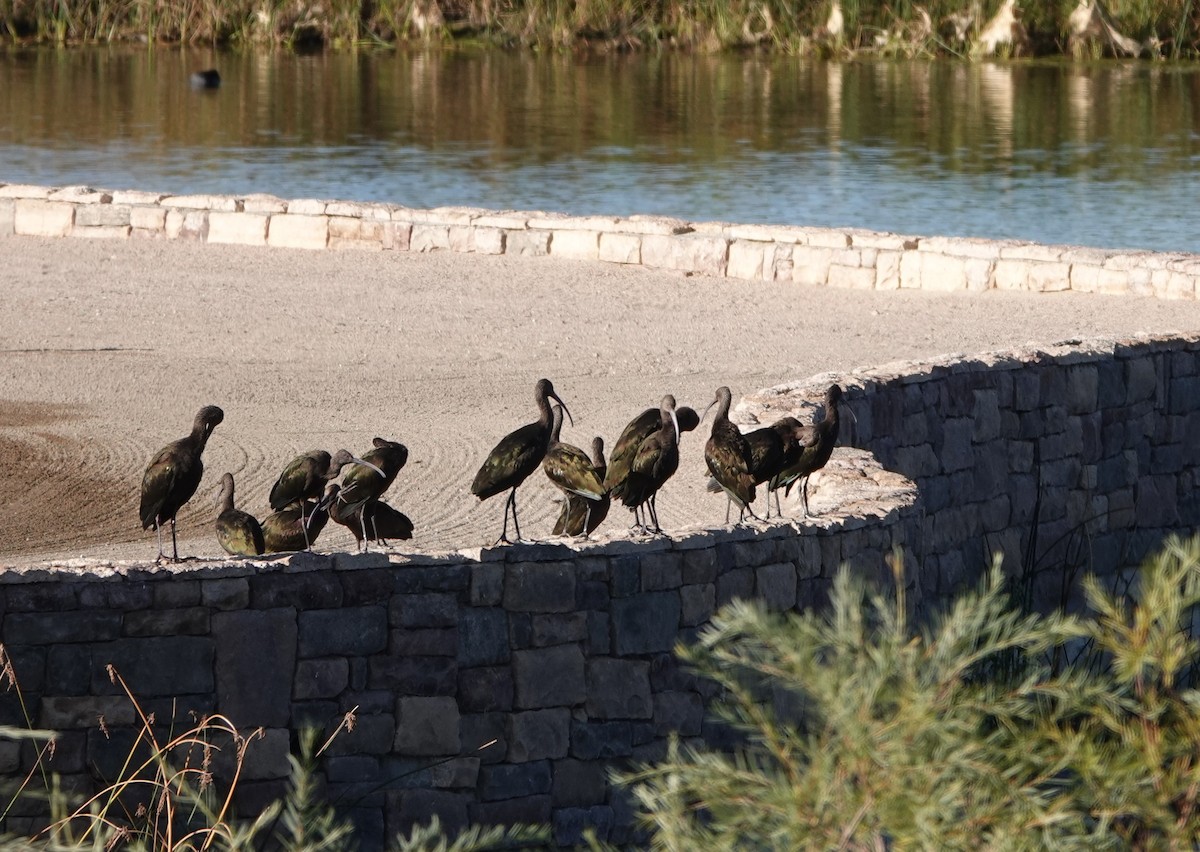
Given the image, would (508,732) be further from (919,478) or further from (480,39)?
(480,39)

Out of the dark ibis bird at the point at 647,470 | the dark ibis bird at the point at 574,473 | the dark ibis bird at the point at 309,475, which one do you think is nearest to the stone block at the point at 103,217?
the dark ibis bird at the point at 309,475

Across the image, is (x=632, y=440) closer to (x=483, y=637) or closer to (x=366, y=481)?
(x=366, y=481)

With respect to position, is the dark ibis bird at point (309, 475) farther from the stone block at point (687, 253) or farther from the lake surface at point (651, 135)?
the lake surface at point (651, 135)

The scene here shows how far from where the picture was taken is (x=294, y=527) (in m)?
7.04

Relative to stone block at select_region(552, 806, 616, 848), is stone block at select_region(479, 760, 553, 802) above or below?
above

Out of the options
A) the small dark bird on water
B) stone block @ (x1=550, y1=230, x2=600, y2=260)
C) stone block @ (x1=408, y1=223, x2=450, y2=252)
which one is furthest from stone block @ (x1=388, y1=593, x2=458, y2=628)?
the small dark bird on water

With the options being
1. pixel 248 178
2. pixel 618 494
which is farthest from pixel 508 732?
pixel 248 178

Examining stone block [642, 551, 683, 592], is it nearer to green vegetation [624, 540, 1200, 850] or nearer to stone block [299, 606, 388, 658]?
stone block [299, 606, 388, 658]

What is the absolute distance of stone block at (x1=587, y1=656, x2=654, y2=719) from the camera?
623cm

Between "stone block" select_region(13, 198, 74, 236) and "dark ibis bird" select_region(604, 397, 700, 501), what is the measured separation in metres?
10.3

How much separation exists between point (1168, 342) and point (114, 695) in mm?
6259

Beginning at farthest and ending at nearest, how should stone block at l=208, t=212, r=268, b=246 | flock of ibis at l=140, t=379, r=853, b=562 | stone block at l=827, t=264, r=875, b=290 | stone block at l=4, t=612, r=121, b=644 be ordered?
stone block at l=208, t=212, r=268, b=246 < stone block at l=827, t=264, r=875, b=290 < flock of ibis at l=140, t=379, r=853, b=562 < stone block at l=4, t=612, r=121, b=644

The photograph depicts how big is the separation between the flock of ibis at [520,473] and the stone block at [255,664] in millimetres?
668

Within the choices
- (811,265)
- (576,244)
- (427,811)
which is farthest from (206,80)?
(427,811)
